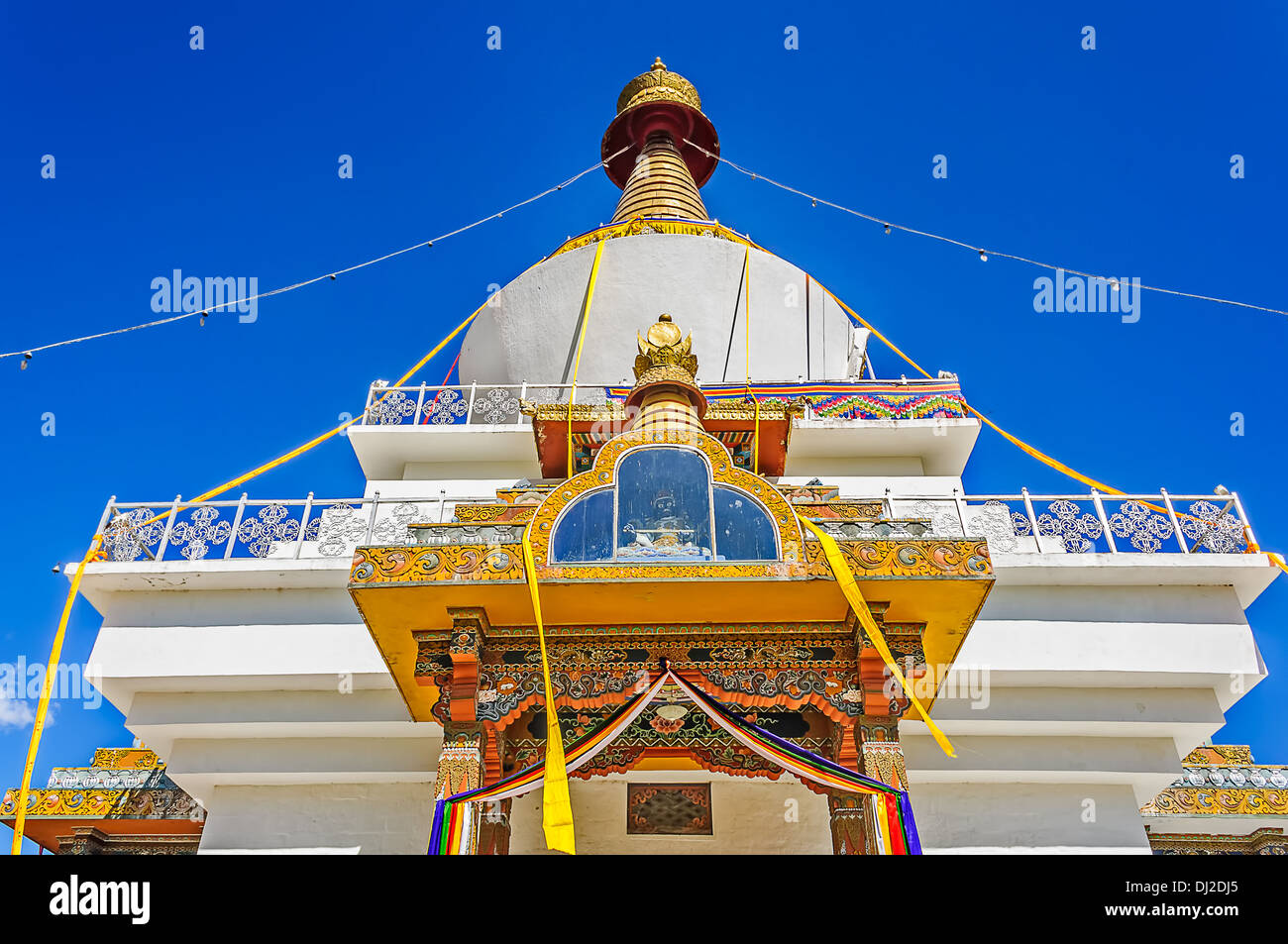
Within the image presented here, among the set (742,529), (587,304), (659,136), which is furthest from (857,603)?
(659,136)

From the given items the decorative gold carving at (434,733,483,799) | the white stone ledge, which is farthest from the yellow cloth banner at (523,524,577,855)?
the white stone ledge

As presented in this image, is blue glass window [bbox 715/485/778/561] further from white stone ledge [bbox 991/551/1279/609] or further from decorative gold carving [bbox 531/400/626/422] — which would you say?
white stone ledge [bbox 991/551/1279/609]

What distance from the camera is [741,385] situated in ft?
38.1

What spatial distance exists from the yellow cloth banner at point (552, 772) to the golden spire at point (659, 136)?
12.9 m

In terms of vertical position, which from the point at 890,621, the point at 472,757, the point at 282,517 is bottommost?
the point at 472,757

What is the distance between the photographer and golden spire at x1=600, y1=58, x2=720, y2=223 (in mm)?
18672

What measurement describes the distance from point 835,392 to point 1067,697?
4.30 meters

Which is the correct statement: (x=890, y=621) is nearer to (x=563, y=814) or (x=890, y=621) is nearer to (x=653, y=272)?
(x=563, y=814)

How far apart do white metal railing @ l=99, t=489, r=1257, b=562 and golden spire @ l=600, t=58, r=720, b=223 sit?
1074 centimetres

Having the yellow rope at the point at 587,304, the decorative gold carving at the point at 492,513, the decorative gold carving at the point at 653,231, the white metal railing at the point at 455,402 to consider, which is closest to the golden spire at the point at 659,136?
the decorative gold carving at the point at 653,231

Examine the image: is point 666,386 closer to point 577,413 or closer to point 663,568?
point 577,413

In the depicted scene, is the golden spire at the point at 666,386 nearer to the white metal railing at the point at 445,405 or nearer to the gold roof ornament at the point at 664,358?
the gold roof ornament at the point at 664,358
